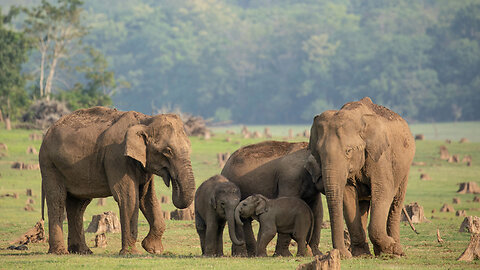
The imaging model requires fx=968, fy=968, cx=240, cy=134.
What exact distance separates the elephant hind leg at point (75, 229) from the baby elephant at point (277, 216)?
3.40m

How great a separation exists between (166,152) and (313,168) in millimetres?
2556

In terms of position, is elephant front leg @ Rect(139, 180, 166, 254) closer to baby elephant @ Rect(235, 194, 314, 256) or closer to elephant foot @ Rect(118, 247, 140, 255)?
elephant foot @ Rect(118, 247, 140, 255)

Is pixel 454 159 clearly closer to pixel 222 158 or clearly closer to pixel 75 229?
pixel 222 158

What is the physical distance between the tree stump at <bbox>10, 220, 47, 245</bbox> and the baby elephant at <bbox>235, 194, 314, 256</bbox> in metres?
5.11

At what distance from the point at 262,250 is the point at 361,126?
102 inches

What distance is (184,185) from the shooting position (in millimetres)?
16234

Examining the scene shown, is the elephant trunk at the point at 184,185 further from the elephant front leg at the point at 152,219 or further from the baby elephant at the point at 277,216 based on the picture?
the elephant front leg at the point at 152,219

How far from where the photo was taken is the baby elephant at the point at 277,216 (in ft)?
52.0

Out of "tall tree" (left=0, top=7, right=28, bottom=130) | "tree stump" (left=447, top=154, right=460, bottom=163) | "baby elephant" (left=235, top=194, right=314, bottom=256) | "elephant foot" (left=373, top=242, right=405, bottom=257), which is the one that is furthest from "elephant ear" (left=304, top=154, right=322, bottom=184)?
"tall tree" (left=0, top=7, right=28, bottom=130)

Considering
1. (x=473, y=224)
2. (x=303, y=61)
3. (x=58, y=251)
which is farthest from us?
(x=303, y=61)

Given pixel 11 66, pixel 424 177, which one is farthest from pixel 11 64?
pixel 424 177

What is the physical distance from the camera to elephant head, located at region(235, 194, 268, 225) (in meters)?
15.9

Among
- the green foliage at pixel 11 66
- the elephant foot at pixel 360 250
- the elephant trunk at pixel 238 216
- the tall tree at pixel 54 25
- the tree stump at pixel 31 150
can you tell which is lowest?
the elephant foot at pixel 360 250

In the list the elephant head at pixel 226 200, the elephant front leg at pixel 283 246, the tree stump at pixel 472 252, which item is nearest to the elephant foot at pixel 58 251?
the elephant head at pixel 226 200
